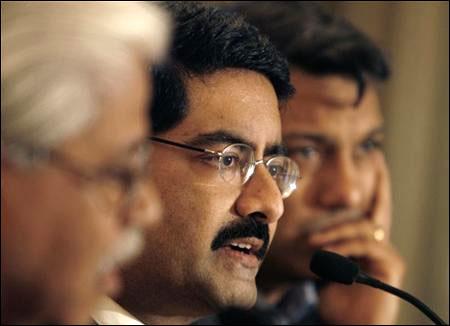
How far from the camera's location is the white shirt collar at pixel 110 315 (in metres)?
1.12

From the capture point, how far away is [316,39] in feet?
6.46

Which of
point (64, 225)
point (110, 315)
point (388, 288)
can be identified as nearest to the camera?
point (64, 225)

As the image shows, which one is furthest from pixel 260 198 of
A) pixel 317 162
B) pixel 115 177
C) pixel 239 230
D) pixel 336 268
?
pixel 317 162

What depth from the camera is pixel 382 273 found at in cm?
197

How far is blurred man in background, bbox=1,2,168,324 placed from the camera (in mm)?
818

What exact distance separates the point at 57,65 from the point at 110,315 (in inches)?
15.5

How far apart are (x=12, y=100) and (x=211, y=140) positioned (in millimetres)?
468

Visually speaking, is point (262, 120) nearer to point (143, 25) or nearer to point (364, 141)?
point (143, 25)

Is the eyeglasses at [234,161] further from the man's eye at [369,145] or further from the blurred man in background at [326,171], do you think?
the man's eye at [369,145]

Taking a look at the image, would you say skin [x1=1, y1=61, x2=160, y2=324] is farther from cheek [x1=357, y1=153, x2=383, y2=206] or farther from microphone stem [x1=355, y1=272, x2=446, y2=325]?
cheek [x1=357, y1=153, x2=383, y2=206]

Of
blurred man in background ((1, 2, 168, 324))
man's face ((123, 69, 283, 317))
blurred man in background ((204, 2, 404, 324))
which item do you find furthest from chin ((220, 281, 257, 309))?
blurred man in background ((204, 2, 404, 324))

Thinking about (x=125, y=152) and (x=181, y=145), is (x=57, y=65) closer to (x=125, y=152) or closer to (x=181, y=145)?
(x=125, y=152)

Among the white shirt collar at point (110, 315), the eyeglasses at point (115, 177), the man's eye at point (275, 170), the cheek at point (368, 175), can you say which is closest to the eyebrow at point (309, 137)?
the cheek at point (368, 175)

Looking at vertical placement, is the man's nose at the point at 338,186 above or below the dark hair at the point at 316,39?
below
